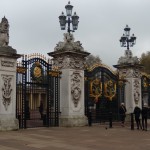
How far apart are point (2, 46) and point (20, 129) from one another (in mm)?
4305

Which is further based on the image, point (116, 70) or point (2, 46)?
point (116, 70)

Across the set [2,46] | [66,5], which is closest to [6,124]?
[2,46]

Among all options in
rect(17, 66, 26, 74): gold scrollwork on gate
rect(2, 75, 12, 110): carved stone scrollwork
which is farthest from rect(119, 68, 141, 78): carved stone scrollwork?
rect(2, 75, 12, 110): carved stone scrollwork

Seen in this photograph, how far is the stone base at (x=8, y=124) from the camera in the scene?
17.0m

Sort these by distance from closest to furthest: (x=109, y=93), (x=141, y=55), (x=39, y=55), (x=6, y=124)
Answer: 1. (x=6, y=124)
2. (x=39, y=55)
3. (x=109, y=93)
4. (x=141, y=55)

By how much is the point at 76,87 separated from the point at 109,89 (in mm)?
4259

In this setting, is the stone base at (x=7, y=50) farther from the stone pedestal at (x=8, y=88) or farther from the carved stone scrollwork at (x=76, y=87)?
the carved stone scrollwork at (x=76, y=87)

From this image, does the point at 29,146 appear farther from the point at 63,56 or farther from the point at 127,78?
the point at 127,78

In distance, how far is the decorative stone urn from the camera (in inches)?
682

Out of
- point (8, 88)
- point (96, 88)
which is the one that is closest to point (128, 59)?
point (96, 88)

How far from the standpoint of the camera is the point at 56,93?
68.3 ft

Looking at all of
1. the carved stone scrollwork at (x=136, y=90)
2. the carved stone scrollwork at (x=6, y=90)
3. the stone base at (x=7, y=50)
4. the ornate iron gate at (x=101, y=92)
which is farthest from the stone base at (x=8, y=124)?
the carved stone scrollwork at (x=136, y=90)

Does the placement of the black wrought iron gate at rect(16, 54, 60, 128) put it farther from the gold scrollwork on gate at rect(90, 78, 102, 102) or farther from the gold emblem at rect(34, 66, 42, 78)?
the gold scrollwork on gate at rect(90, 78, 102, 102)

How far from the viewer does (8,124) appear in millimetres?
17266
